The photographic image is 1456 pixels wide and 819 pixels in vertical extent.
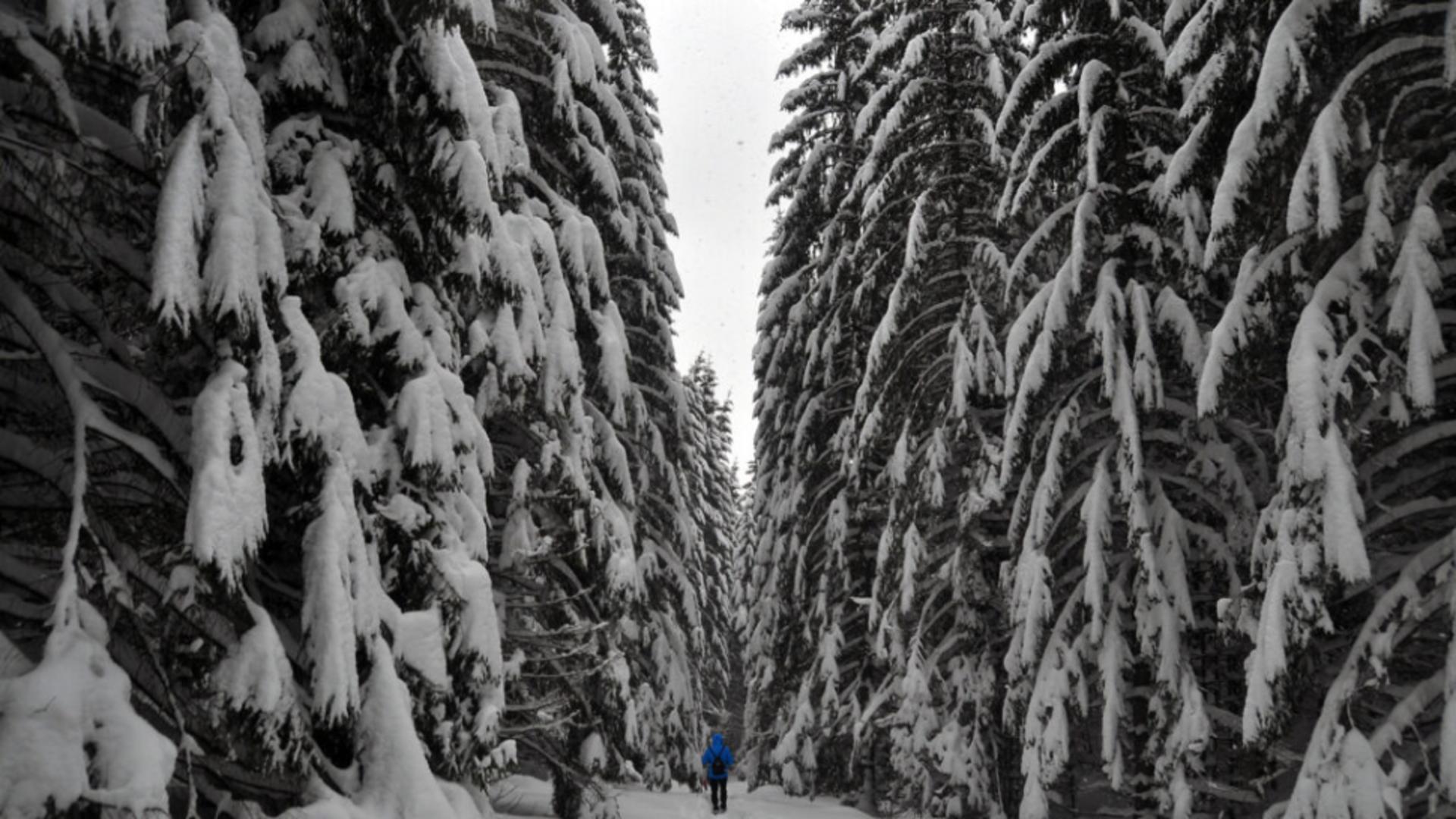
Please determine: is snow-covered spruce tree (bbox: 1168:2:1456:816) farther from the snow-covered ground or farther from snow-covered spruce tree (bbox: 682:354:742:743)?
snow-covered spruce tree (bbox: 682:354:742:743)

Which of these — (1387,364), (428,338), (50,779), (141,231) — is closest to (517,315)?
(428,338)

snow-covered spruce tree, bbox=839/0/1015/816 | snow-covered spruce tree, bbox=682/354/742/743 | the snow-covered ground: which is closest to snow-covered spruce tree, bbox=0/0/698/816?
the snow-covered ground

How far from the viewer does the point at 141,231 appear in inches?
208

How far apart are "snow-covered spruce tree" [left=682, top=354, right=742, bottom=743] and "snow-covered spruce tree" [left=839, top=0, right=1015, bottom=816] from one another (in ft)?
39.9

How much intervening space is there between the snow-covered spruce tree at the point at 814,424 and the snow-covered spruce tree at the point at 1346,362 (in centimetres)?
981

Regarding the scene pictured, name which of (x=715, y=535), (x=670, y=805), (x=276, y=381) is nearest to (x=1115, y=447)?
(x=276, y=381)

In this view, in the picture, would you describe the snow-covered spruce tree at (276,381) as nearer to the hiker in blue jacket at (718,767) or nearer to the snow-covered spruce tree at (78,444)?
the snow-covered spruce tree at (78,444)

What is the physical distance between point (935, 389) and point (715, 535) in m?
21.5

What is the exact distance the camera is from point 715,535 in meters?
36.8

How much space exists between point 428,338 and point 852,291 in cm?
1249

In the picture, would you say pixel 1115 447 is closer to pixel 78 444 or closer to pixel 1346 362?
pixel 1346 362

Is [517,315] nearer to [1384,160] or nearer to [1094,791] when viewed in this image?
[1384,160]

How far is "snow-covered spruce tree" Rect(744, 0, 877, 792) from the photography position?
19.1 m

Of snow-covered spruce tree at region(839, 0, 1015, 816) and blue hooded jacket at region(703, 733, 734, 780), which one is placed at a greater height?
snow-covered spruce tree at region(839, 0, 1015, 816)
